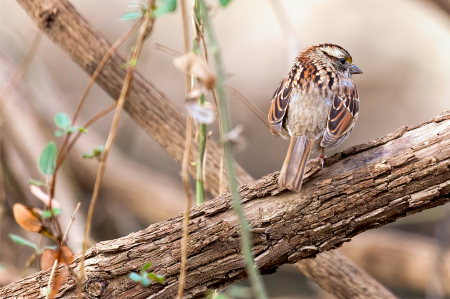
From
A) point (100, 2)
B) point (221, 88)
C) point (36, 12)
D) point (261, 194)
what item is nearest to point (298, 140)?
point (261, 194)

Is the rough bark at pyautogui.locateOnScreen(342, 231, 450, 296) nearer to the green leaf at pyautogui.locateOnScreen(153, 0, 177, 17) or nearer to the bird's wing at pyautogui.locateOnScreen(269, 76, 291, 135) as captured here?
the bird's wing at pyautogui.locateOnScreen(269, 76, 291, 135)

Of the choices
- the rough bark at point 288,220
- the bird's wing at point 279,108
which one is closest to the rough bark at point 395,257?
the bird's wing at point 279,108

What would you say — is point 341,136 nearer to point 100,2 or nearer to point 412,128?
point 412,128

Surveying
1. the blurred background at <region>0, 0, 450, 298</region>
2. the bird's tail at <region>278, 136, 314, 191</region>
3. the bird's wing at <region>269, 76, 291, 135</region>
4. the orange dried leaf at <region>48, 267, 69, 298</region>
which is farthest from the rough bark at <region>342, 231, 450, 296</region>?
the orange dried leaf at <region>48, 267, 69, 298</region>

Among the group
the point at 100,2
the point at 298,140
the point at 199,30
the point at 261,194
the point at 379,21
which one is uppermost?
the point at 100,2

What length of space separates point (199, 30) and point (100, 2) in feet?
17.8

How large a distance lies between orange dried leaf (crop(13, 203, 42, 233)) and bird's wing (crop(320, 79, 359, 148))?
5.20 feet

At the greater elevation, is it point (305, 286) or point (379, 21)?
point (379, 21)

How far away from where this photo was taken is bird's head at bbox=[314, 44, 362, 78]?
347cm

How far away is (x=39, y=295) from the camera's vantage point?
7.24 feet

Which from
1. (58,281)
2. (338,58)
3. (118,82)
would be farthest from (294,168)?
(118,82)

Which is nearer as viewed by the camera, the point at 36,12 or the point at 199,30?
the point at 199,30

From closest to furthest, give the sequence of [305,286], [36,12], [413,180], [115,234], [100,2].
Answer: [413,180], [36,12], [115,234], [100,2], [305,286]

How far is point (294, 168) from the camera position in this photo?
7.19 ft
